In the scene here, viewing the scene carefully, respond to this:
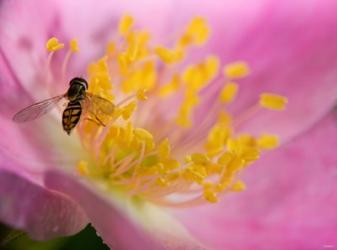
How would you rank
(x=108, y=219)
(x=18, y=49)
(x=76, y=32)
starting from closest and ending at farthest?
(x=108, y=219), (x=18, y=49), (x=76, y=32)

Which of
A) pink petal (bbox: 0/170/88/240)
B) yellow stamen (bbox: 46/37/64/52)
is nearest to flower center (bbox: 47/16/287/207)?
yellow stamen (bbox: 46/37/64/52)

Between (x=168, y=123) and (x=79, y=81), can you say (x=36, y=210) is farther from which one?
(x=168, y=123)

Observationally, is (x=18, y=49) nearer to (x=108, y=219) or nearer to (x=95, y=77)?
(x=95, y=77)

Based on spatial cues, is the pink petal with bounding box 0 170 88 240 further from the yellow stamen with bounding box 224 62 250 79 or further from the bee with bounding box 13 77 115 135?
the yellow stamen with bounding box 224 62 250 79

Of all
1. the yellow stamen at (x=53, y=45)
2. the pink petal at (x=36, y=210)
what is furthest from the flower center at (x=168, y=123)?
the pink petal at (x=36, y=210)

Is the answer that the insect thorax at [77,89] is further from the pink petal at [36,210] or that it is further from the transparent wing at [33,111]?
the pink petal at [36,210]

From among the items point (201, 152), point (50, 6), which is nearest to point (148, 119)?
point (201, 152)

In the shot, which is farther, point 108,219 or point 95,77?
point 95,77
